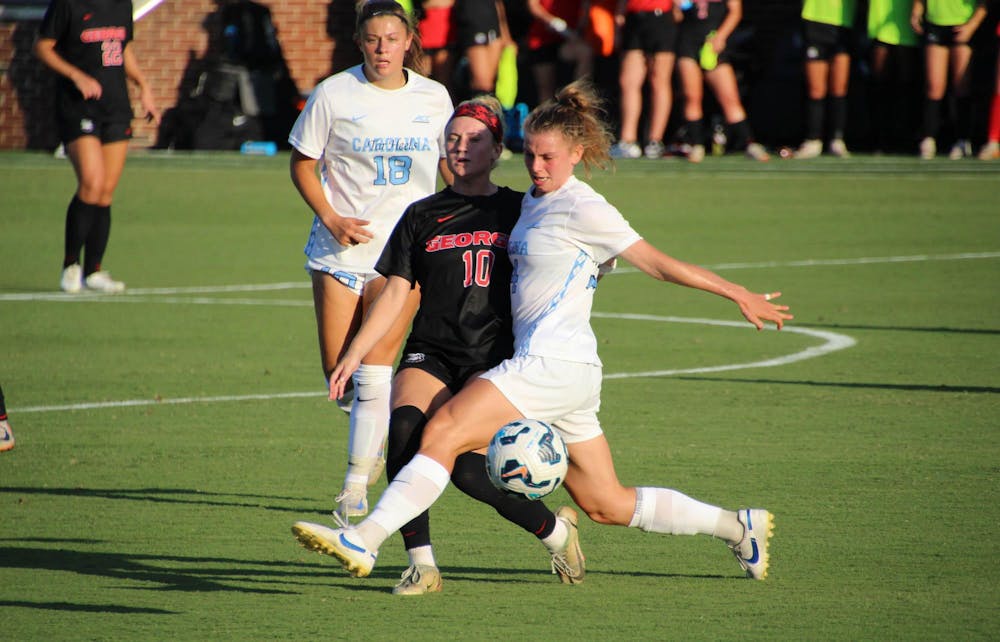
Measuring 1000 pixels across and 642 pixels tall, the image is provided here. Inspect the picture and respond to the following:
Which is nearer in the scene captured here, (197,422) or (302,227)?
(197,422)

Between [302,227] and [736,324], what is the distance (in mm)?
7463

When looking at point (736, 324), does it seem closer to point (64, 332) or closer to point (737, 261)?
point (737, 261)

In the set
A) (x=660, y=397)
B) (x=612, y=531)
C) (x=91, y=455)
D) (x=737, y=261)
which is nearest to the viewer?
(x=612, y=531)

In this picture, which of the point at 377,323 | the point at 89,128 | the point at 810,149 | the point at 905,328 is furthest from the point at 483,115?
the point at 810,149

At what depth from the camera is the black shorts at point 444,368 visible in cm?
607

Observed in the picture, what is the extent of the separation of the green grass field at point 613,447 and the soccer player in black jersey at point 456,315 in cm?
23

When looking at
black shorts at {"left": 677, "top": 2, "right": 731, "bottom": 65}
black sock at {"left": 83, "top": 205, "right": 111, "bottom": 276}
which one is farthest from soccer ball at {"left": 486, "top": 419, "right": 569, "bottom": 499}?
black shorts at {"left": 677, "top": 2, "right": 731, "bottom": 65}

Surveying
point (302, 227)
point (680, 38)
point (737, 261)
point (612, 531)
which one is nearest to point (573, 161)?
point (612, 531)

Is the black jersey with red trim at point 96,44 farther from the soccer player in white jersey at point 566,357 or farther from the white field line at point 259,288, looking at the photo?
the soccer player in white jersey at point 566,357

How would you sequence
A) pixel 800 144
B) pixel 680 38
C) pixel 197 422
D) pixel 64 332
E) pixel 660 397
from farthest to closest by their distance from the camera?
pixel 800 144, pixel 680 38, pixel 64 332, pixel 660 397, pixel 197 422

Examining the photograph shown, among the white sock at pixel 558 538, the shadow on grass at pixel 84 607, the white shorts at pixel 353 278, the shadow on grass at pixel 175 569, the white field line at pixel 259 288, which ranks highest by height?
the white shorts at pixel 353 278

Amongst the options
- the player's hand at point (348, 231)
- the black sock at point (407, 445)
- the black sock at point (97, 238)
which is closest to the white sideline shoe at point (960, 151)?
the black sock at point (97, 238)

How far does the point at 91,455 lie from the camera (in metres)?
8.39

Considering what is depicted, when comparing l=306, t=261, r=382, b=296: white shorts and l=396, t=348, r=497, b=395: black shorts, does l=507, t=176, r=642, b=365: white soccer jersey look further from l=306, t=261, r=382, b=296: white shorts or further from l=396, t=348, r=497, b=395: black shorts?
l=306, t=261, r=382, b=296: white shorts
